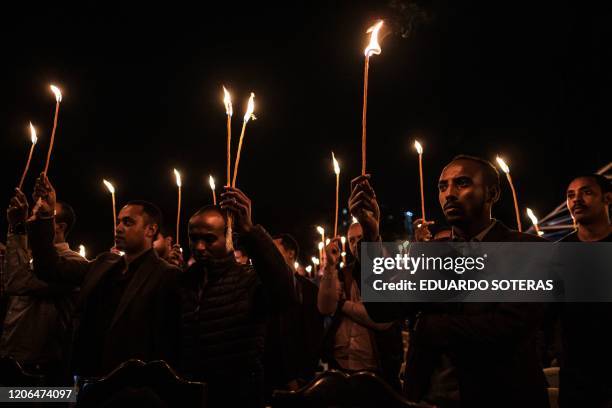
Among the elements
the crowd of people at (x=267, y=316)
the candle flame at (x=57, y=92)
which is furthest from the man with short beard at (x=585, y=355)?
the candle flame at (x=57, y=92)

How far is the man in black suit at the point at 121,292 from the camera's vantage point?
3.80 meters

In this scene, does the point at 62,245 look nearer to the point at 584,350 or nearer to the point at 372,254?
the point at 372,254

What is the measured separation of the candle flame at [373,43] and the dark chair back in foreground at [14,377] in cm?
266

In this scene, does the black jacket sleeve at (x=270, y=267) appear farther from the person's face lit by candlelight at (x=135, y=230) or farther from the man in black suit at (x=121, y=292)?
the person's face lit by candlelight at (x=135, y=230)

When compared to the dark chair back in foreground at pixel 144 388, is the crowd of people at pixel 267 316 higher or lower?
higher

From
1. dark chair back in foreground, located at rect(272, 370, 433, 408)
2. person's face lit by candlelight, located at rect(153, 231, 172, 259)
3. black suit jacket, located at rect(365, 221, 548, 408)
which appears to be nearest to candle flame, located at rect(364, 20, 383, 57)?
black suit jacket, located at rect(365, 221, 548, 408)

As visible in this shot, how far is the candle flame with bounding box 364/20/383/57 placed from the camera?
3082 millimetres

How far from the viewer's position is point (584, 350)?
3.44m

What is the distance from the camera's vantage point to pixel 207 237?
412 centimetres

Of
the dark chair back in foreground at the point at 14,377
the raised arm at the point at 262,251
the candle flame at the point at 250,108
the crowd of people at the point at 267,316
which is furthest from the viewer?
the candle flame at the point at 250,108

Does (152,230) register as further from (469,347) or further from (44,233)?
(469,347)

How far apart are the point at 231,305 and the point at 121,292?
97 centimetres

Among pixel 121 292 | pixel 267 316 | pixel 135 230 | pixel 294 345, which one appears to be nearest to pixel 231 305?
pixel 267 316

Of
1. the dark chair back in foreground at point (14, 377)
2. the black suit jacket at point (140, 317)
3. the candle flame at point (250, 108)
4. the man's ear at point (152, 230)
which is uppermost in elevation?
the candle flame at point (250, 108)
